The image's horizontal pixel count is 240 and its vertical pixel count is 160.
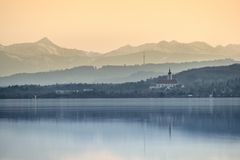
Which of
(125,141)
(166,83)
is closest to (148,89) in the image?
(166,83)

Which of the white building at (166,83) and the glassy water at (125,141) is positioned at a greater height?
the white building at (166,83)

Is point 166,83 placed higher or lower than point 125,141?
higher

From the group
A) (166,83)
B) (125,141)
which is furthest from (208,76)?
(125,141)

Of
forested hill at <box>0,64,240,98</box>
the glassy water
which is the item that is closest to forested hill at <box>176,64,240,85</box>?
forested hill at <box>0,64,240,98</box>

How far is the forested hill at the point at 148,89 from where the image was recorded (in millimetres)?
67188

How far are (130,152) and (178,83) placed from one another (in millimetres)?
62990

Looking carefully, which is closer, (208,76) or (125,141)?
(125,141)

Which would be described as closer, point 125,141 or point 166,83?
point 125,141

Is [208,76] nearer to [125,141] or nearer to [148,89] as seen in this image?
[148,89]

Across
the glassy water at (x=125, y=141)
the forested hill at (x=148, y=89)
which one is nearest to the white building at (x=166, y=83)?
the forested hill at (x=148, y=89)

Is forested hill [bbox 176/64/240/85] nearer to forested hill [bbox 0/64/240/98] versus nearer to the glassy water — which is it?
forested hill [bbox 0/64/240/98]

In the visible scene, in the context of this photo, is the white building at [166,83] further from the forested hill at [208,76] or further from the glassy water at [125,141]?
the glassy water at [125,141]

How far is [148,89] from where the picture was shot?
74750 mm

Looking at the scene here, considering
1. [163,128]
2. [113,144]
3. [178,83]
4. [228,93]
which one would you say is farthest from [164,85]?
[113,144]
